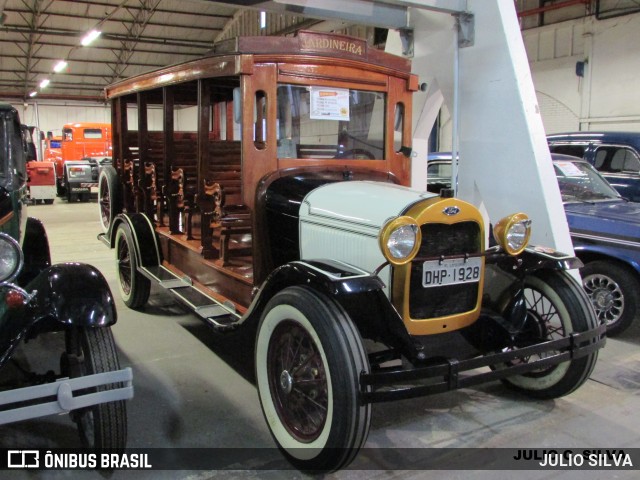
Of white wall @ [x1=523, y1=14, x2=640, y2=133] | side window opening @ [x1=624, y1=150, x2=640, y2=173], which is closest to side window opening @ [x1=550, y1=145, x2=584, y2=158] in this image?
side window opening @ [x1=624, y1=150, x2=640, y2=173]

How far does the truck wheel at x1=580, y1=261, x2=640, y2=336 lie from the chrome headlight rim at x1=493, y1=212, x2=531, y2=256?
71.8 inches

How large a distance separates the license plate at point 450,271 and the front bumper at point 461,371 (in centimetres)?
46

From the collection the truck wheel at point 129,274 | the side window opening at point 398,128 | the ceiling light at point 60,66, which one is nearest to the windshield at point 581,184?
the side window opening at point 398,128


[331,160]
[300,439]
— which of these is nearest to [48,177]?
[331,160]

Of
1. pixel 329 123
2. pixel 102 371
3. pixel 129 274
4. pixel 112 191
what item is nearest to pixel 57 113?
pixel 112 191

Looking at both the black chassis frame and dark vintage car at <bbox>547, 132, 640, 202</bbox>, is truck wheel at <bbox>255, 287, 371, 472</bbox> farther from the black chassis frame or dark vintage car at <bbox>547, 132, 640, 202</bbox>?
dark vintage car at <bbox>547, 132, 640, 202</bbox>

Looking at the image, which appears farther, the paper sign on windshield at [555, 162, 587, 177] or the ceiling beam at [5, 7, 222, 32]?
the ceiling beam at [5, 7, 222, 32]

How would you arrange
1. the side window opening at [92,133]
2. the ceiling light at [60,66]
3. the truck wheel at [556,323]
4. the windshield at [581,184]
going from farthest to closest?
the ceiling light at [60,66] → the side window opening at [92,133] → the windshield at [581,184] → the truck wheel at [556,323]

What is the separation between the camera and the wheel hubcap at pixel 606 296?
15.0 ft

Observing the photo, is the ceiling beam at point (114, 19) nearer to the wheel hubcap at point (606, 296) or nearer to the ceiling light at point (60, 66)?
the ceiling light at point (60, 66)

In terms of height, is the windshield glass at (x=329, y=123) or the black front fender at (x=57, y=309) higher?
the windshield glass at (x=329, y=123)

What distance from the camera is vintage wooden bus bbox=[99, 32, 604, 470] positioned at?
2.48m

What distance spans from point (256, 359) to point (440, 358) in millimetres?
968

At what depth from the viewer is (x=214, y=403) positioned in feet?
11.0
